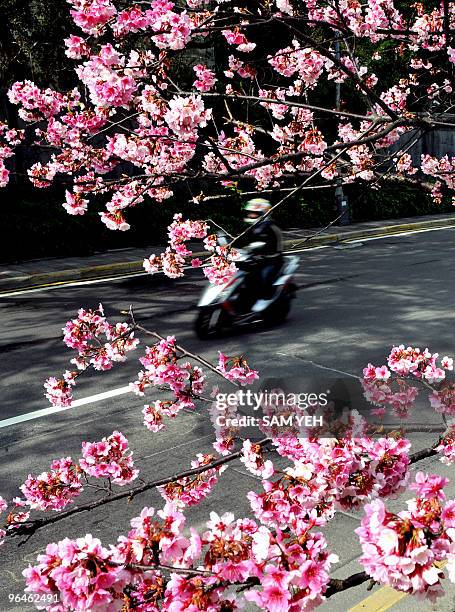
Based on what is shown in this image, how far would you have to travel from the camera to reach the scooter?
10.1 metres

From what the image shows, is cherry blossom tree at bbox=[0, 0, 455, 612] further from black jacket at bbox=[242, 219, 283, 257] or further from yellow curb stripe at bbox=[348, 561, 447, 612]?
black jacket at bbox=[242, 219, 283, 257]

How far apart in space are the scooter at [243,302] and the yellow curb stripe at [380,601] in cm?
607

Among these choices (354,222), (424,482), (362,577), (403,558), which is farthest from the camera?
(354,222)

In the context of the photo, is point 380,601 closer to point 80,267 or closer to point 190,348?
point 190,348

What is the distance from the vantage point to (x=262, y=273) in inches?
416

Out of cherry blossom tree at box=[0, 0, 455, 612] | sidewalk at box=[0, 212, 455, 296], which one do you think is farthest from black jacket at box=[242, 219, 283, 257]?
cherry blossom tree at box=[0, 0, 455, 612]

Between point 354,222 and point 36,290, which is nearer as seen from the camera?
point 36,290

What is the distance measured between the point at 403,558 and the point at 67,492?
7.21 feet

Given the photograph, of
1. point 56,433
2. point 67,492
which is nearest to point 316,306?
point 56,433

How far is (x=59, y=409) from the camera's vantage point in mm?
7531

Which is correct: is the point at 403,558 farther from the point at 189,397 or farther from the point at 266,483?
the point at 189,397

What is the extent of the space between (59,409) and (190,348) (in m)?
2.50

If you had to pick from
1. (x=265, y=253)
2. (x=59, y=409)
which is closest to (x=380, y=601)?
(x=59, y=409)

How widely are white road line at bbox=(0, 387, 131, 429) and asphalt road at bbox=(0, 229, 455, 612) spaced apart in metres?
0.11
